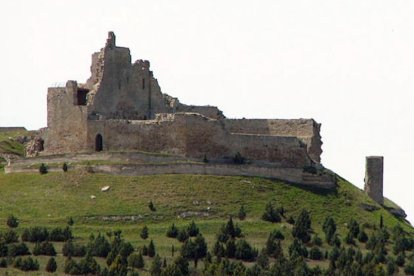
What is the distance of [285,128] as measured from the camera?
10031 centimetres

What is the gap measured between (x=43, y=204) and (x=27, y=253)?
8.42 metres

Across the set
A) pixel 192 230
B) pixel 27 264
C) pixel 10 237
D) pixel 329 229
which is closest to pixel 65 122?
pixel 192 230

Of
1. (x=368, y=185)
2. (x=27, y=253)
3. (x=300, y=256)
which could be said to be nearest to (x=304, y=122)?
(x=368, y=185)

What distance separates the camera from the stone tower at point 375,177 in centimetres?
9838

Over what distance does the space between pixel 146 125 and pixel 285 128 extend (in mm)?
10541

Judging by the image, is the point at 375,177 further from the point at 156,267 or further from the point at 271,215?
the point at 156,267

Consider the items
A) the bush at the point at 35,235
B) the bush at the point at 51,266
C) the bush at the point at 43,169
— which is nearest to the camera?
the bush at the point at 51,266

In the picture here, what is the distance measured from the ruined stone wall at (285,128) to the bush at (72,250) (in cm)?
2120

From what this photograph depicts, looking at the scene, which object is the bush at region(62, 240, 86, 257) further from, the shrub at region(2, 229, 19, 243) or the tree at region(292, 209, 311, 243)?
the tree at region(292, 209, 311, 243)

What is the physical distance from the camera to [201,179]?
299 feet

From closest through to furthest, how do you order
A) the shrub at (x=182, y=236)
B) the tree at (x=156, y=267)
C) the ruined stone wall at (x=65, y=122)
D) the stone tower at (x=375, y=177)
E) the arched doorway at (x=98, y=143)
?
the tree at (x=156, y=267)
the shrub at (x=182, y=236)
the arched doorway at (x=98, y=143)
the ruined stone wall at (x=65, y=122)
the stone tower at (x=375, y=177)

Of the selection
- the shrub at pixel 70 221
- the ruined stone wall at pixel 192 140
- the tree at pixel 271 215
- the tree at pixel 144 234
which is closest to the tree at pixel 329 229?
the tree at pixel 271 215

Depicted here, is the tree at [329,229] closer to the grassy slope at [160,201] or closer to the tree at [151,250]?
the grassy slope at [160,201]

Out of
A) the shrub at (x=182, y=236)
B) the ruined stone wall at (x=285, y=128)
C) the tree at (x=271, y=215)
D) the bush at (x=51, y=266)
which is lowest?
the bush at (x=51, y=266)
